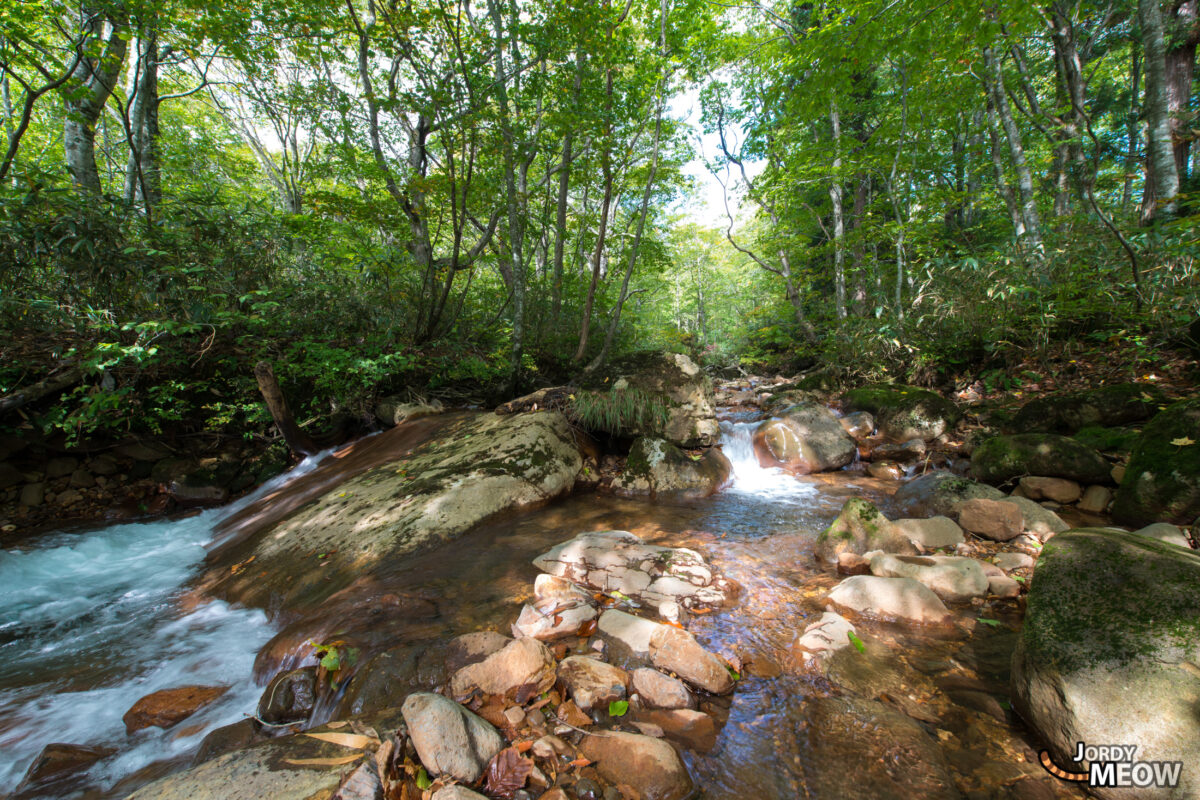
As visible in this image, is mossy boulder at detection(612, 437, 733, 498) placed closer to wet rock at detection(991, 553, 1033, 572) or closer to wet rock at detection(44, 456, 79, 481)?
wet rock at detection(991, 553, 1033, 572)

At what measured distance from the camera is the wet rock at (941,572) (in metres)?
2.96

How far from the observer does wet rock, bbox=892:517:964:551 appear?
372 cm

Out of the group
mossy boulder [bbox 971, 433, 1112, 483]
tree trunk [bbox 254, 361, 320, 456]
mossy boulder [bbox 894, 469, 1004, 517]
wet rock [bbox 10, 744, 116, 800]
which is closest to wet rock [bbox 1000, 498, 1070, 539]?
mossy boulder [bbox 894, 469, 1004, 517]

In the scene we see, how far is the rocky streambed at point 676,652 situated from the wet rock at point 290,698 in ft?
0.04

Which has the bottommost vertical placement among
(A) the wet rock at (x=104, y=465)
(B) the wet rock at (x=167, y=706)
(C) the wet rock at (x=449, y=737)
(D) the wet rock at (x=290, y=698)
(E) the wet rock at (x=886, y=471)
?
→ (E) the wet rock at (x=886, y=471)

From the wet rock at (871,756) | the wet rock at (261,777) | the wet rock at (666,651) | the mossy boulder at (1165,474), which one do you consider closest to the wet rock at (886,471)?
the mossy boulder at (1165,474)

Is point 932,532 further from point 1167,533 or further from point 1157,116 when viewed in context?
point 1157,116

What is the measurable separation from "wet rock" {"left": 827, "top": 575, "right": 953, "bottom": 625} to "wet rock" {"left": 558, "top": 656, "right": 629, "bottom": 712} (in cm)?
179

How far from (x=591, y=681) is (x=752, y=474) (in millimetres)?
5195

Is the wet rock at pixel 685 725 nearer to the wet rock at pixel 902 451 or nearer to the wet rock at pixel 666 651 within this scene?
the wet rock at pixel 666 651

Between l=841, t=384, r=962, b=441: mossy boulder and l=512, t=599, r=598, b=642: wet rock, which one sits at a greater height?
l=841, t=384, r=962, b=441: mossy boulder

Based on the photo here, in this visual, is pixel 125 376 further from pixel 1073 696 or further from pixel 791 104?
pixel 791 104

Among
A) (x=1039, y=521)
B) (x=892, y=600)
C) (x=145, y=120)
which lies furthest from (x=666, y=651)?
(x=145, y=120)

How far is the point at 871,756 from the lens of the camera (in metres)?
1.81
